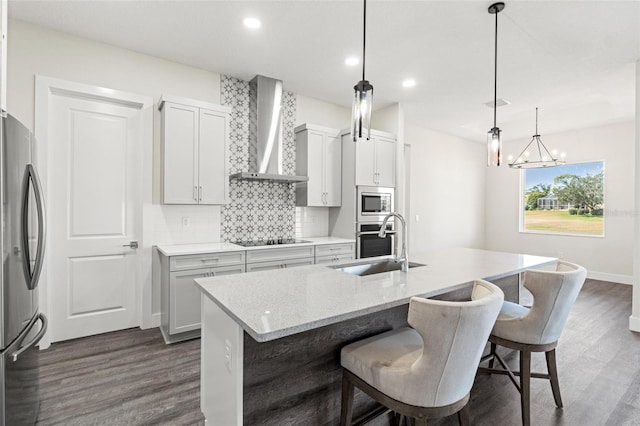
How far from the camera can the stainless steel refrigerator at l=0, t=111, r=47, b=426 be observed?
148 cm

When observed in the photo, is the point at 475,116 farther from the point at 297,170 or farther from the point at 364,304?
the point at 364,304

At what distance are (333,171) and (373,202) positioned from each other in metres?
0.70

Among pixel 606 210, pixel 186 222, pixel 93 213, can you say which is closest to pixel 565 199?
pixel 606 210

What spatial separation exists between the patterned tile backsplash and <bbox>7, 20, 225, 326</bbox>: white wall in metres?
0.17

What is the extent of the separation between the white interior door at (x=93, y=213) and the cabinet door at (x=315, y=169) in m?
1.93

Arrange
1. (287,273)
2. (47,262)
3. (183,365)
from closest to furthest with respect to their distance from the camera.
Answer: (287,273)
(183,365)
(47,262)

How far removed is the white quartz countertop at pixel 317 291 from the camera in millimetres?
1258

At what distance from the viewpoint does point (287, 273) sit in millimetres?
2039

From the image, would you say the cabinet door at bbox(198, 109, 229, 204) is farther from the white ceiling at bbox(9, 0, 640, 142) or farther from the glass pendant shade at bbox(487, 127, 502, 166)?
the glass pendant shade at bbox(487, 127, 502, 166)

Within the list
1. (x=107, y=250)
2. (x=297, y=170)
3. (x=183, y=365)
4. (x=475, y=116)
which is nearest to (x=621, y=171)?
(x=475, y=116)

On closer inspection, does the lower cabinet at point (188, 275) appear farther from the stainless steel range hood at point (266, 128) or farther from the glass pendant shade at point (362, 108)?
the glass pendant shade at point (362, 108)

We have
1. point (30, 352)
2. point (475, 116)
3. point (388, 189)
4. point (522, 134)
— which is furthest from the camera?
point (522, 134)

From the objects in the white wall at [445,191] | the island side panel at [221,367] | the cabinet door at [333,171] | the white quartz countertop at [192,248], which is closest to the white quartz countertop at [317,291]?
the island side panel at [221,367]

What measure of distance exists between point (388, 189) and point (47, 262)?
3946 millimetres
